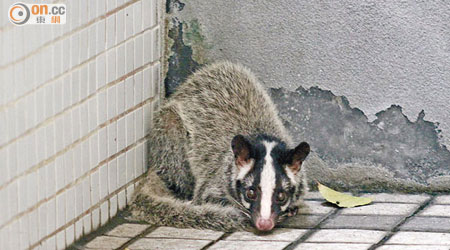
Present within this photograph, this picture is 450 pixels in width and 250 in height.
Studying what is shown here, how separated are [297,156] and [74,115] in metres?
1.42

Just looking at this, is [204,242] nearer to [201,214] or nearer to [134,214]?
[201,214]

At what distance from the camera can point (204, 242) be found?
5.26 m

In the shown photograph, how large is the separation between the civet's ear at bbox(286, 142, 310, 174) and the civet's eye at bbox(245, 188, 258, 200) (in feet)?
0.96

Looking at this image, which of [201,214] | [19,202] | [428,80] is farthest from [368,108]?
[19,202]

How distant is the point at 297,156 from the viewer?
5.51 meters

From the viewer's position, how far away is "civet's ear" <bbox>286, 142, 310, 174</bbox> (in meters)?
5.45

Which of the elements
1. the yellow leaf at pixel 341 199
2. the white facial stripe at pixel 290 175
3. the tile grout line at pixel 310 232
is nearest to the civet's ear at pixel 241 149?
the white facial stripe at pixel 290 175

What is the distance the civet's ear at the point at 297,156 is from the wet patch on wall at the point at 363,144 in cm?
60

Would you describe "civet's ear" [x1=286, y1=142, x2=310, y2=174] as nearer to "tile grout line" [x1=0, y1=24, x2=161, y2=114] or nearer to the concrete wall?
the concrete wall

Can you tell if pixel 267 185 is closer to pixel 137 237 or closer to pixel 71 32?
pixel 137 237

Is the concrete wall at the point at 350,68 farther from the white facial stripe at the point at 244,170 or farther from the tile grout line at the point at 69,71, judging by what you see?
the white facial stripe at the point at 244,170

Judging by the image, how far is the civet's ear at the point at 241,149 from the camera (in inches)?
217

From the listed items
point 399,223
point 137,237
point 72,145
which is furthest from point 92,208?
point 399,223

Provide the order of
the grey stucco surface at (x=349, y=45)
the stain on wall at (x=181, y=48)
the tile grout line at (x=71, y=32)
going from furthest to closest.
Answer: the stain on wall at (x=181, y=48)
the grey stucco surface at (x=349, y=45)
the tile grout line at (x=71, y=32)
